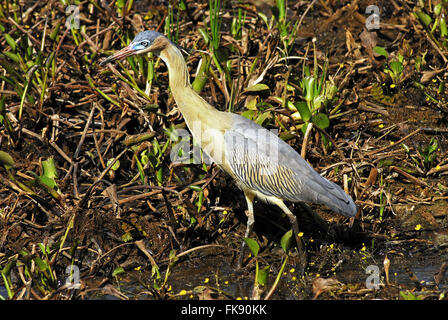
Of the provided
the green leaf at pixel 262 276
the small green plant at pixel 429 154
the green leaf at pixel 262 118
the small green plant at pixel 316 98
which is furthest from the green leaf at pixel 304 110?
the green leaf at pixel 262 276

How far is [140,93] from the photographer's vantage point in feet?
17.9

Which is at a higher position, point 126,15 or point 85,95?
point 126,15

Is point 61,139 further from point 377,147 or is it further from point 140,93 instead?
point 377,147

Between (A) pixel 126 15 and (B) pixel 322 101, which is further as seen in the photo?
(A) pixel 126 15

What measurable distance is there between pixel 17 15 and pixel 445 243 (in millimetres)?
4690

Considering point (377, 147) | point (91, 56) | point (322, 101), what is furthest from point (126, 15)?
point (377, 147)

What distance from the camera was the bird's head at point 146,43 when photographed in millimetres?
4559

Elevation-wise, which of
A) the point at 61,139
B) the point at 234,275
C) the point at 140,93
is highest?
the point at 140,93

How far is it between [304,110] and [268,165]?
67 centimetres

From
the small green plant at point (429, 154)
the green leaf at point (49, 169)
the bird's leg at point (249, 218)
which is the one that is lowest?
the bird's leg at point (249, 218)

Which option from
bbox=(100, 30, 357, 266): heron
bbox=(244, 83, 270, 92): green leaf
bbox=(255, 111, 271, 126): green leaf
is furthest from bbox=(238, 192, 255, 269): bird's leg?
bbox=(244, 83, 270, 92): green leaf

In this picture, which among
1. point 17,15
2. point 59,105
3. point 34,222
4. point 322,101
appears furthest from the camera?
point 17,15

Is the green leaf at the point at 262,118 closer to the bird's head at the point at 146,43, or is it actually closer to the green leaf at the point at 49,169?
the bird's head at the point at 146,43
